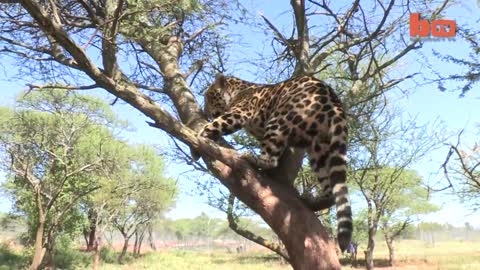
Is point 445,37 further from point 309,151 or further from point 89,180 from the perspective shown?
point 89,180

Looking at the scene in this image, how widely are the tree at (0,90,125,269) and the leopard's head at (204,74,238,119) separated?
47.3 feet

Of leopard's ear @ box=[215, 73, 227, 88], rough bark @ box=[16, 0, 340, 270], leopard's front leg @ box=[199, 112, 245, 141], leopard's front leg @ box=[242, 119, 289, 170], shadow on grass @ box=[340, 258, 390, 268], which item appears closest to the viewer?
rough bark @ box=[16, 0, 340, 270]

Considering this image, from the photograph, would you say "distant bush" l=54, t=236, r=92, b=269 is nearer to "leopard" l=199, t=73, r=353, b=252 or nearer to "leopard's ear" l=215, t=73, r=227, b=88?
"leopard's ear" l=215, t=73, r=227, b=88

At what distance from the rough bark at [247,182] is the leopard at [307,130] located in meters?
0.18

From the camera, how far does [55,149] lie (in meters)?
22.9

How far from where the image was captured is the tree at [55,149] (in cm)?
2105

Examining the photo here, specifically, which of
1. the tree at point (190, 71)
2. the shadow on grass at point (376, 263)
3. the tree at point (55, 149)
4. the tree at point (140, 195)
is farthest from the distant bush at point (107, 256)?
the tree at point (190, 71)

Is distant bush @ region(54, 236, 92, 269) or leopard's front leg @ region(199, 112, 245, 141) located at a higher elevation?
leopard's front leg @ region(199, 112, 245, 141)

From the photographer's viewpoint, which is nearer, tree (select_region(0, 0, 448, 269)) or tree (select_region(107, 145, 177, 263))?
tree (select_region(0, 0, 448, 269))

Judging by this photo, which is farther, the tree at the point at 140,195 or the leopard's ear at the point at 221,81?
the tree at the point at 140,195

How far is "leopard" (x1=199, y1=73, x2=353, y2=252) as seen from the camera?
165 inches

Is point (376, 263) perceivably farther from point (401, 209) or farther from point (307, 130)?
point (307, 130)

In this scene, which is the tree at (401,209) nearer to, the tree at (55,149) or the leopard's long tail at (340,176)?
the tree at (55,149)

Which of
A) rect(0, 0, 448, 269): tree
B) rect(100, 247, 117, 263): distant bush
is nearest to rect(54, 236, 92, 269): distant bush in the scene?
rect(100, 247, 117, 263): distant bush
